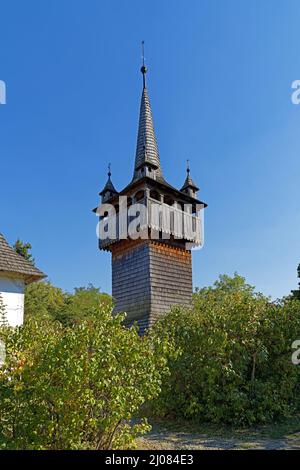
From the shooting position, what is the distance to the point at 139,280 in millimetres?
19250

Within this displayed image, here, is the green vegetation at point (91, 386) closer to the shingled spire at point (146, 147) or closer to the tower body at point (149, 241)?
the tower body at point (149, 241)

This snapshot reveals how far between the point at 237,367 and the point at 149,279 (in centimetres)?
967

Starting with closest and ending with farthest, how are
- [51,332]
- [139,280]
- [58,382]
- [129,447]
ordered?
[58,382] < [129,447] < [51,332] < [139,280]

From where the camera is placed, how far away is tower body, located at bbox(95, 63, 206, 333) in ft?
62.0

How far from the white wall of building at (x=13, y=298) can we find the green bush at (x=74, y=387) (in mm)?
7593

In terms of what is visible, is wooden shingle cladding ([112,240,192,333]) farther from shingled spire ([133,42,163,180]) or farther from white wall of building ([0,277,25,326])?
white wall of building ([0,277,25,326])

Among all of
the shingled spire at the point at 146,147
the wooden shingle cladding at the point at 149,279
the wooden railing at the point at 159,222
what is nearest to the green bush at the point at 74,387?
the wooden shingle cladding at the point at 149,279

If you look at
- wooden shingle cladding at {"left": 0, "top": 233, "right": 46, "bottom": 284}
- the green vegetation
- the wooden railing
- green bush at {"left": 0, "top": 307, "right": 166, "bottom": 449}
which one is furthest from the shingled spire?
green bush at {"left": 0, "top": 307, "right": 166, "bottom": 449}

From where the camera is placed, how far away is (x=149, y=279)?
61.0ft

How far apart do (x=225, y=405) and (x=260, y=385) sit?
0.94m

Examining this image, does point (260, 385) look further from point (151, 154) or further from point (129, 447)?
point (151, 154)

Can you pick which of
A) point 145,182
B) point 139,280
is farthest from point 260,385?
point 145,182

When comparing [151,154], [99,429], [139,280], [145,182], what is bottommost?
[99,429]

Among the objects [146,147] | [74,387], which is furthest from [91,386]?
[146,147]
